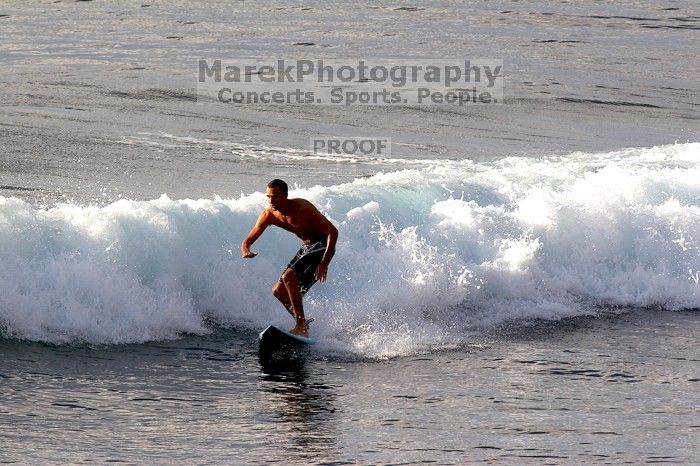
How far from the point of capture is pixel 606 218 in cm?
1549

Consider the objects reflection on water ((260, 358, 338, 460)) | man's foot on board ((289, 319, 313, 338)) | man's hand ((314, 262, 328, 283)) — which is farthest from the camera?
man's foot on board ((289, 319, 313, 338))

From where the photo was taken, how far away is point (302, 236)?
1128 cm

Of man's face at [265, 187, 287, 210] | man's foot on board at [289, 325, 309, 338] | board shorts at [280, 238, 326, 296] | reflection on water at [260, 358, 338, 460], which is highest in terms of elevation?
man's face at [265, 187, 287, 210]

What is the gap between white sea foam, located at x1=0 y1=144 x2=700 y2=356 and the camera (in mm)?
11656

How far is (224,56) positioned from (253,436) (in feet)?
69.2

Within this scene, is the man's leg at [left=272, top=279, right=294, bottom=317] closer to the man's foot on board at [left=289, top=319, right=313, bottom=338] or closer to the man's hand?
the man's foot on board at [left=289, top=319, right=313, bottom=338]

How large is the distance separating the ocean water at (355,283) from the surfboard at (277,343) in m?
0.17

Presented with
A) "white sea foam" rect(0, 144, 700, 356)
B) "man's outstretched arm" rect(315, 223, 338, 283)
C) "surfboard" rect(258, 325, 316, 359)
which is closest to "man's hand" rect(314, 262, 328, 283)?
"man's outstretched arm" rect(315, 223, 338, 283)

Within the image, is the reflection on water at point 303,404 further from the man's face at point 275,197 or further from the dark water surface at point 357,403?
the man's face at point 275,197

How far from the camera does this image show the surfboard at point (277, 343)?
36.4ft

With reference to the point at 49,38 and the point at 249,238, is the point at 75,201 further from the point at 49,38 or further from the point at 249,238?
the point at 49,38

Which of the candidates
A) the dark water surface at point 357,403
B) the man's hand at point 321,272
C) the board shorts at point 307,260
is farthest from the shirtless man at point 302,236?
the dark water surface at point 357,403

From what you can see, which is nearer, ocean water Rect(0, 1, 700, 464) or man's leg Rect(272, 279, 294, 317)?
ocean water Rect(0, 1, 700, 464)

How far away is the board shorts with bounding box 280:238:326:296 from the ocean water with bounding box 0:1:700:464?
26.4 inches
